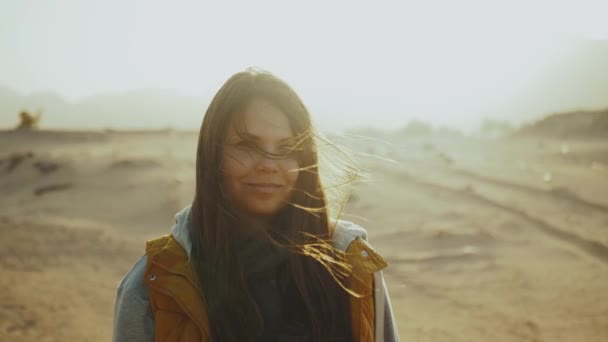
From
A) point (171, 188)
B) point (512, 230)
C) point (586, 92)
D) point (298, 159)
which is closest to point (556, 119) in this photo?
point (512, 230)

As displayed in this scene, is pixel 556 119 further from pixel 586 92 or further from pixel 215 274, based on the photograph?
pixel 586 92

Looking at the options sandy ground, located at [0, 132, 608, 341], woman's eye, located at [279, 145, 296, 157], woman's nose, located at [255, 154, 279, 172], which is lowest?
sandy ground, located at [0, 132, 608, 341]

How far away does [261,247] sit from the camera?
71.2 inches

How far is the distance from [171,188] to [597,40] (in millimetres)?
140329

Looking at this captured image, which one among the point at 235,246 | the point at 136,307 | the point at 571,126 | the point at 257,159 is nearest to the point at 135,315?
the point at 136,307

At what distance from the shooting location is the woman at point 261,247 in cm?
172

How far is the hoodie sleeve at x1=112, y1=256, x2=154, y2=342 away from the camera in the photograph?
1.59m

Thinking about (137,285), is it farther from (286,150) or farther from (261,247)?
(286,150)

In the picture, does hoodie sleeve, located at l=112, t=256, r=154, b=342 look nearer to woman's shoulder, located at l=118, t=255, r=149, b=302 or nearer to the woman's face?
woman's shoulder, located at l=118, t=255, r=149, b=302

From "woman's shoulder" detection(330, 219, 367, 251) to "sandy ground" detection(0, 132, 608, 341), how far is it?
1.25ft

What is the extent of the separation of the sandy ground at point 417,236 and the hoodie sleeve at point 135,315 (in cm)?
115

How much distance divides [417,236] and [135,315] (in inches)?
227

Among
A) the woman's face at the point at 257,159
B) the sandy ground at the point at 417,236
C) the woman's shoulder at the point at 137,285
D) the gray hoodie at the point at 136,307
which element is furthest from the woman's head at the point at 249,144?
the sandy ground at the point at 417,236

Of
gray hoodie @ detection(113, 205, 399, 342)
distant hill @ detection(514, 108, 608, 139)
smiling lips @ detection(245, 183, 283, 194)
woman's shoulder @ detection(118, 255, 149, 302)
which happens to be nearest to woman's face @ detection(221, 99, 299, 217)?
smiling lips @ detection(245, 183, 283, 194)
